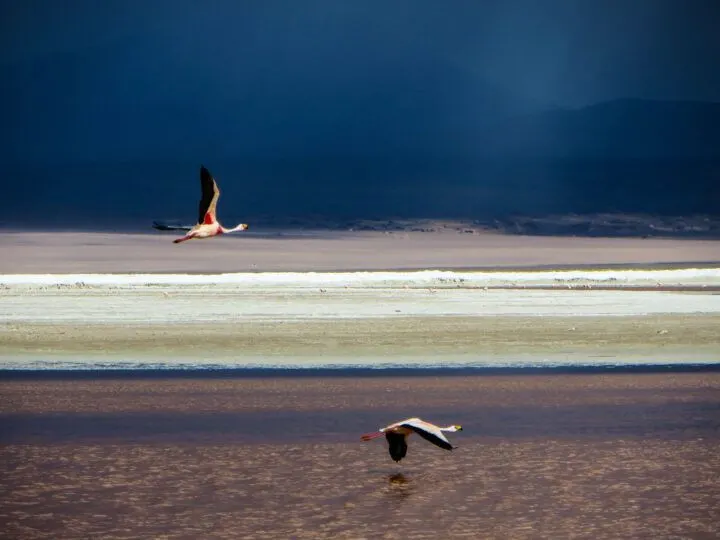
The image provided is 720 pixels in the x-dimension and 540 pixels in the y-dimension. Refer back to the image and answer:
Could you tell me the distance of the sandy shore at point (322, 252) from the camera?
111ft

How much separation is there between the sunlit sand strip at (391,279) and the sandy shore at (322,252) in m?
2.40

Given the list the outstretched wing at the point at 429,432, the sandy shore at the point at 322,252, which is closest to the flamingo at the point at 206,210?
the outstretched wing at the point at 429,432

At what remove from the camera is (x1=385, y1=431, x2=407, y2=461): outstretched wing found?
9211mm

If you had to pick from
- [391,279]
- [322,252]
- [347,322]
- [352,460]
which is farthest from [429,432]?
[322,252]

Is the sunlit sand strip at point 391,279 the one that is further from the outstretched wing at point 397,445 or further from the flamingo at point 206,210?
the outstretched wing at point 397,445

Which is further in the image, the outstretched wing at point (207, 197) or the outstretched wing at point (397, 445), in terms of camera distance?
the outstretched wing at point (207, 197)

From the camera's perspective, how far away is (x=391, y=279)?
28609 mm

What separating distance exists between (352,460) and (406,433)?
0.66m

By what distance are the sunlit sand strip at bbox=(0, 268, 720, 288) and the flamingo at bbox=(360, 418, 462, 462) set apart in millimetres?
17365

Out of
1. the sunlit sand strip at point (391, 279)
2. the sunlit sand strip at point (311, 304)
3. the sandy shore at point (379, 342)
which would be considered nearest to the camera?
the sandy shore at point (379, 342)

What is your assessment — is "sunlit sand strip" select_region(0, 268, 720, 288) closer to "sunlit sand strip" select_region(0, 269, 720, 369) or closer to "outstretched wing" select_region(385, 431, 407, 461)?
"sunlit sand strip" select_region(0, 269, 720, 369)

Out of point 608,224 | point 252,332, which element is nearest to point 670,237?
point 608,224

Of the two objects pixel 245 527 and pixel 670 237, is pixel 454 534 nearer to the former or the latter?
pixel 245 527

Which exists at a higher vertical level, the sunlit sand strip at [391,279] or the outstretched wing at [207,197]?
the outstretched wing at [207,197]
